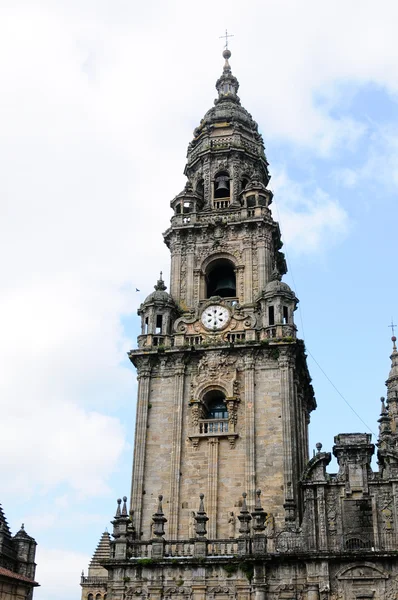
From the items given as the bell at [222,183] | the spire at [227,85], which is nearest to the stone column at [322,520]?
the bell at [222,183]

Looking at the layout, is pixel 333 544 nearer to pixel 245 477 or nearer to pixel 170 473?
pixel 245 477

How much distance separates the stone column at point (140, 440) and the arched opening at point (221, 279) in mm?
6574

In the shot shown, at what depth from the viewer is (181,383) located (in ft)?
136

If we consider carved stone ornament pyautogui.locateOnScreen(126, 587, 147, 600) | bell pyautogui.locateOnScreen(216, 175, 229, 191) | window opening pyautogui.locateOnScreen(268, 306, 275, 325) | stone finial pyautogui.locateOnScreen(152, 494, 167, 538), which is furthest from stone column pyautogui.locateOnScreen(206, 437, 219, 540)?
bell pyautogui.locateOnScreen(216, 175, 229, 191)

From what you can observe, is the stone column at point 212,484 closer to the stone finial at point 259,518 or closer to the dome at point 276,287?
the stone finial at point 259,518

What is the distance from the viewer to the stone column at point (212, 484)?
37562mm

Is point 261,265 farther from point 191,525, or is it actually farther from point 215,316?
point 191,525

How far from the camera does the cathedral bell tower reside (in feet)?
126

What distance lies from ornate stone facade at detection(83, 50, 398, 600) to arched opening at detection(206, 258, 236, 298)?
0.28 feet

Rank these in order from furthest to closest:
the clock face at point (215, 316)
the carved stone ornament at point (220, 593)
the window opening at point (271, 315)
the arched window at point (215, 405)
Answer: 1. the clock face at point (215, 316)
2. the window opening at point (271, 315)
3. the arched window at point (215, 405)
4. the carved stone ornament at point (220, 593)

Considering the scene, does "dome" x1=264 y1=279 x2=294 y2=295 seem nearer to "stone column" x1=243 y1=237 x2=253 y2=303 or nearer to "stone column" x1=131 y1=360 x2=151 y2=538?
"stone column" x1=243 y1=237 x2=253 y2=303

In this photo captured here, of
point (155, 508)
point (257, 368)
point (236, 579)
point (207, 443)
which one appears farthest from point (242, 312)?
point (236, 579)

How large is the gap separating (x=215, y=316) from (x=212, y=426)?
19.4ft

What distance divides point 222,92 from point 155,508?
28104mm
